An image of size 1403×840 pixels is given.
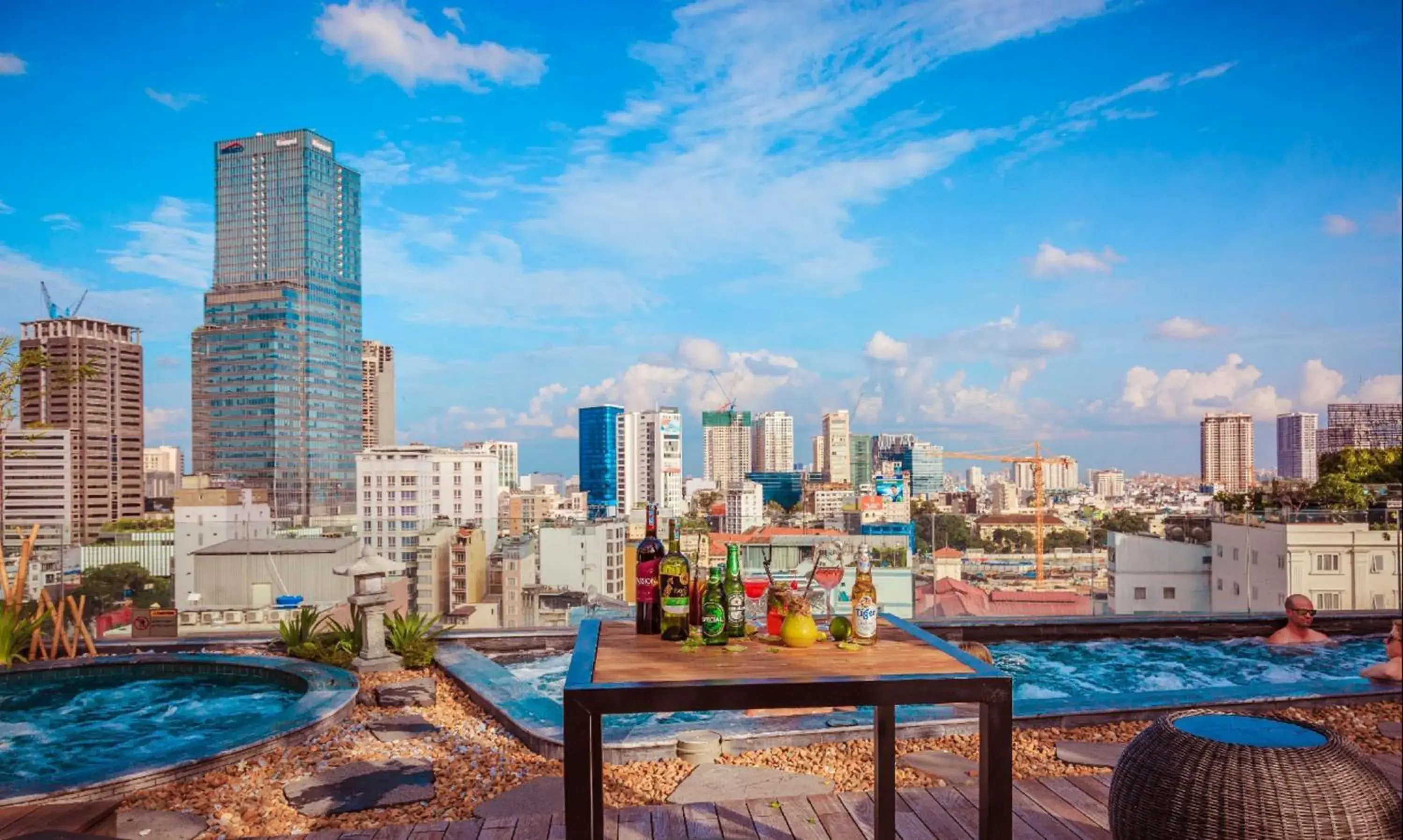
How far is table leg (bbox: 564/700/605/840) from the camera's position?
1.68m

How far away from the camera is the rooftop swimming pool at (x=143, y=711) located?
10.4 ft

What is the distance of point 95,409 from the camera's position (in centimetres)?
1391

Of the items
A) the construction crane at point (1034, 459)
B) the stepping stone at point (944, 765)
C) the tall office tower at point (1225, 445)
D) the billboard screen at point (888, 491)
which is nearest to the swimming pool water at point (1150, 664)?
the stepping stone at point (944, 765)

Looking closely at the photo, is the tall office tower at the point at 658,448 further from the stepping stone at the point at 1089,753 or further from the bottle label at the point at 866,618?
the bottle label at the point at 866,618

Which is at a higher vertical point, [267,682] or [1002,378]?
[1002,378]

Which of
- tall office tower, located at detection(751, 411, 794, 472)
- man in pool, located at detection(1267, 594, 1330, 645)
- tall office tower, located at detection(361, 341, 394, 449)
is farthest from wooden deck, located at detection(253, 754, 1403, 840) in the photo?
tall office tower, located at detection(361, 341, 394, 449)

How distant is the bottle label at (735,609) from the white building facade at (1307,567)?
6141 mm

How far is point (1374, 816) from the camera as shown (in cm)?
161

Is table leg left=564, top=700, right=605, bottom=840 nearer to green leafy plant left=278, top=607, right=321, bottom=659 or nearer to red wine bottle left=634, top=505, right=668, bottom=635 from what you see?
red wine bottle left=634, top=505, right=668, bottom=635

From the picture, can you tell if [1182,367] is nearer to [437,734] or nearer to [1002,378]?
[1002,378]

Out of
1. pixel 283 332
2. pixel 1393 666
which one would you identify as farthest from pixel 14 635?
pixel 283 332

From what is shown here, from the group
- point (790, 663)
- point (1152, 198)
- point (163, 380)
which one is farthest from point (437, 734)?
point (163, 380)

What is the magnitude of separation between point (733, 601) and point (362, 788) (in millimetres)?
1789

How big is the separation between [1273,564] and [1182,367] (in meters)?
23.5
